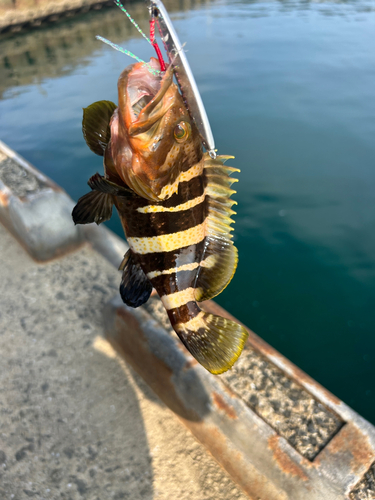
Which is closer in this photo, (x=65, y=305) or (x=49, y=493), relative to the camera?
(x=49, y=493)

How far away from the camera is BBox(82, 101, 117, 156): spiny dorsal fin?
167cm

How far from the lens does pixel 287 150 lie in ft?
32.9

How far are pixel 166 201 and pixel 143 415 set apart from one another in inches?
139

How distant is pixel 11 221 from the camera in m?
6.33

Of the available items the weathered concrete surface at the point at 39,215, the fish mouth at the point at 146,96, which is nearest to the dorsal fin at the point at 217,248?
the fish mouth at the point at 146,96

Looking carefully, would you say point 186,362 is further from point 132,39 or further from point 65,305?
point 132,39

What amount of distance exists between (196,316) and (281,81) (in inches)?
580

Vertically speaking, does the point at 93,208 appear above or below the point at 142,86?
below

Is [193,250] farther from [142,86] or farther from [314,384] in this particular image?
[314,384]

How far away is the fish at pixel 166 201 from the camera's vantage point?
146cm

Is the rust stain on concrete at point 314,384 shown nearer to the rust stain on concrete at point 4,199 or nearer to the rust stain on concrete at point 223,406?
the rust stain on concrete at point 223,406

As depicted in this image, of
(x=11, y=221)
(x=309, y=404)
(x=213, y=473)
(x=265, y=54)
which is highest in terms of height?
(x=265, y=54)

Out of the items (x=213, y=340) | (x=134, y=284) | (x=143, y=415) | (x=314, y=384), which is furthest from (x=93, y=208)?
(x=143, y=415)

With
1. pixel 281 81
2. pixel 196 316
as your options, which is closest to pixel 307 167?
pixel 281 81
